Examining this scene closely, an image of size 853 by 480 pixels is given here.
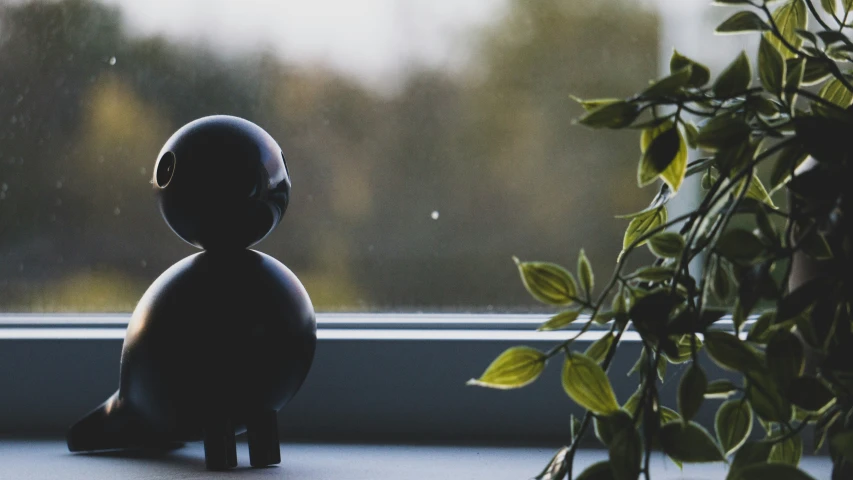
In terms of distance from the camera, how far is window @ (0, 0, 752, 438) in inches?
34.2

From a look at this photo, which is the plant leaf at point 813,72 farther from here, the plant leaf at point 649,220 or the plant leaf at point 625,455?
the plant leaf at point 625,455

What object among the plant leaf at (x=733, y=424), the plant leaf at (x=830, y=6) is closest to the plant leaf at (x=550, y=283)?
the plant leaf at (x=733, y=424)

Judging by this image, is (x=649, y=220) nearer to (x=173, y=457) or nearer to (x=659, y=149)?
(x=659, y=149)

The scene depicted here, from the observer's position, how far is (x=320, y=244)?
0.90 metres

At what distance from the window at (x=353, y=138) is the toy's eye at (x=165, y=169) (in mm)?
258

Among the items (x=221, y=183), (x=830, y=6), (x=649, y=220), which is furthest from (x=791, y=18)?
(x=221, y=183)

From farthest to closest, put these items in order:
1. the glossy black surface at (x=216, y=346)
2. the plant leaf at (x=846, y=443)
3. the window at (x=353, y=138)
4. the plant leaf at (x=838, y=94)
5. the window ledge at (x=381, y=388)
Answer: the window at (x=353, y=138) → the window ledge at (x=381, y=388) → the glossy black surface at (x=216, y=346) → the plant leaf at (x=838, y=94) → the plant leaf at (x=846, y=443)

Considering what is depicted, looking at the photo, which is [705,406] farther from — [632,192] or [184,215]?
[184,215]

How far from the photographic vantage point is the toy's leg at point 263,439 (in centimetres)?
62

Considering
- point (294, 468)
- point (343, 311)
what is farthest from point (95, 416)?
point (343, 311)

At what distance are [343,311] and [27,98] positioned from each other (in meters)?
0.45

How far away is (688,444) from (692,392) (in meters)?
0.02

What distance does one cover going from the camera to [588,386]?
350mm

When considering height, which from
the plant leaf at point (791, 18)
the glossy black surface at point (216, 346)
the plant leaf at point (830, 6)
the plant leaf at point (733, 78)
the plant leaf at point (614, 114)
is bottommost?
the glossy black surface at point (216, 346)
